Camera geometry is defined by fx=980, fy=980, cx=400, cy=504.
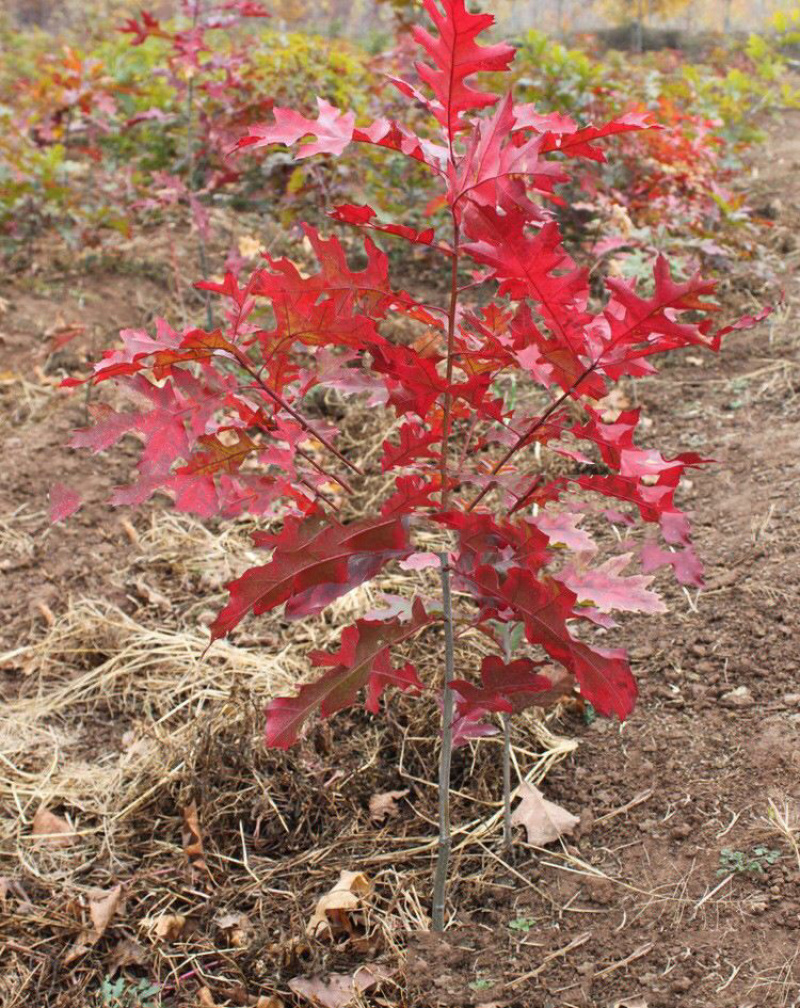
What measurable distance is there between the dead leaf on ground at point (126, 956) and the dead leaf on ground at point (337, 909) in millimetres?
323

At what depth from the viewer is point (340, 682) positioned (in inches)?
56.0

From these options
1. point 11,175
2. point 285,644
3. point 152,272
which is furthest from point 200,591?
point 11,175

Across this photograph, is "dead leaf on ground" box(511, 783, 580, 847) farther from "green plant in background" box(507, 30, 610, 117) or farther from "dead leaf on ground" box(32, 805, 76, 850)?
"green plant in background" box(507, 30, 610, 117)

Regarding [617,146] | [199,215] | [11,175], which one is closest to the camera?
[199,215]

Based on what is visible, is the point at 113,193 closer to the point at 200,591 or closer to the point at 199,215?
the point at 199,215

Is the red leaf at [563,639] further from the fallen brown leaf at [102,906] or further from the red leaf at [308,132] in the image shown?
the fallen brown leaf at [102,906]

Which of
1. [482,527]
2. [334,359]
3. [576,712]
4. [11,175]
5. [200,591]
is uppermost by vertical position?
[334,359]

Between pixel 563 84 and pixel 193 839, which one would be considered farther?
pixel 563 84

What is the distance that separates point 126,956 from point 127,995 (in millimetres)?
85

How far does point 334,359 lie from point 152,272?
141 inches

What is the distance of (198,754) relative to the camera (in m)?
2.23

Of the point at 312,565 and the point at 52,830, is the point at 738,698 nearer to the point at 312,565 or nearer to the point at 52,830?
the point at 312,565

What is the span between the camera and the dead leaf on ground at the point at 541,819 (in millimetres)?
1968

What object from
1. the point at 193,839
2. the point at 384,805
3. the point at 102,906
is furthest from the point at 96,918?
the point at 384,805
